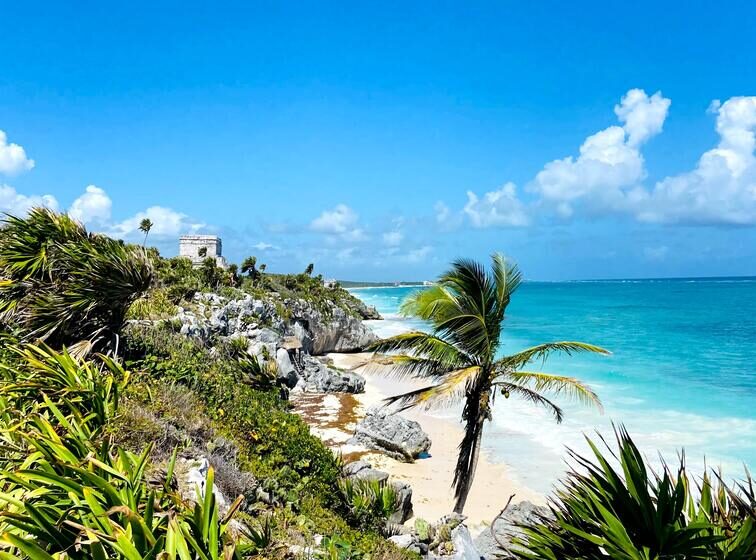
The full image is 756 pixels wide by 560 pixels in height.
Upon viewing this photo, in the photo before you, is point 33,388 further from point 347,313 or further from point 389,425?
point 347,313

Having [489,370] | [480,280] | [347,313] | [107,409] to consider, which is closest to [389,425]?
[489,370]

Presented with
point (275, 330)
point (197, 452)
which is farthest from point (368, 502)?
point (275, 330)

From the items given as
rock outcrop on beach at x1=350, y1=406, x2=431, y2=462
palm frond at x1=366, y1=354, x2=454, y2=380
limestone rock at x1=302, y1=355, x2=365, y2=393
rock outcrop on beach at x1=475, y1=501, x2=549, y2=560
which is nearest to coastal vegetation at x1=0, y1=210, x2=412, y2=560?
rock outcrop on beach at x1=475, y1=501, x2=549, y2=560

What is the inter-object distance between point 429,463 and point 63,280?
1160cm

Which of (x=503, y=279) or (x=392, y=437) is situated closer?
(x=503, y=279)

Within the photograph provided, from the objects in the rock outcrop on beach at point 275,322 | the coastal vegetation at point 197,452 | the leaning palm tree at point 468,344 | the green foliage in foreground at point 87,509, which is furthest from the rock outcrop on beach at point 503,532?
the rock outcrop on beach at point 275,322

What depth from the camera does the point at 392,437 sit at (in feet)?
50.1

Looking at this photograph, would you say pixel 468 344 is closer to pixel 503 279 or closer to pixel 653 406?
pixel 503 279

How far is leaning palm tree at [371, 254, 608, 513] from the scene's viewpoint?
991 centimetres

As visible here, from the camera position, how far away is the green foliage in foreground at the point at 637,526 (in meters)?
2.98

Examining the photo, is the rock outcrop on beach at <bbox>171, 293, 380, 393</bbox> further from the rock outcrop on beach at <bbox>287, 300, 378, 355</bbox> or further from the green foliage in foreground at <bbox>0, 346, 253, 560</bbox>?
the green foliage in foreground at <bbox>0, 346, 253, 560</bbox>

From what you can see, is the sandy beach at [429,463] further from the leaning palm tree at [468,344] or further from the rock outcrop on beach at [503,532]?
the rock outcrop on beach at [503,532]

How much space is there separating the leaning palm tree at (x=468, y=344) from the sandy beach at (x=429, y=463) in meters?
0.96

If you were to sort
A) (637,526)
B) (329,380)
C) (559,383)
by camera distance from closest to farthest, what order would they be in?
(637,526), (559,383), (329,380)
